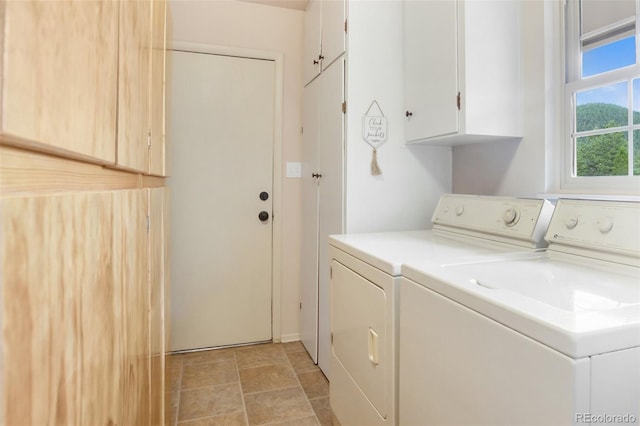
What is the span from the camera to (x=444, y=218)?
173 centimetres

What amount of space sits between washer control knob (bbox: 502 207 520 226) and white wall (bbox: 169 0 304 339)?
5.41 feet

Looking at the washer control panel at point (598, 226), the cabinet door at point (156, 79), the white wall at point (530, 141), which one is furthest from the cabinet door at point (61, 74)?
the white wall at point (530, 141)

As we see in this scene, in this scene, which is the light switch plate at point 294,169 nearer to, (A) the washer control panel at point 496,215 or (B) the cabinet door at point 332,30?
(B) the cabinet door at point 332,30

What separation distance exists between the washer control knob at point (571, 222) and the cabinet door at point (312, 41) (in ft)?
5.72

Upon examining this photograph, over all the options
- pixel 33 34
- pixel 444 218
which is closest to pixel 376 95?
pixel 444 218

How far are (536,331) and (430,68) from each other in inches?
58.7

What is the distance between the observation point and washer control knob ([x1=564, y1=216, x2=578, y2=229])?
113 cm

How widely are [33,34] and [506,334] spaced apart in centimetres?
83

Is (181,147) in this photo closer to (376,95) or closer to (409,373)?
(376,95)

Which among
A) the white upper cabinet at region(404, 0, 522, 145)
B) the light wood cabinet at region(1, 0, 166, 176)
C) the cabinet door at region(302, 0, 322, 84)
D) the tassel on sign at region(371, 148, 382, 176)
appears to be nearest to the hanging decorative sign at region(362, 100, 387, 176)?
the tassel on sign at region(371, 148, 382, 176)

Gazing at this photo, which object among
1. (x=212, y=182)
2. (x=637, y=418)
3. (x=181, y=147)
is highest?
(x=181, y=147)

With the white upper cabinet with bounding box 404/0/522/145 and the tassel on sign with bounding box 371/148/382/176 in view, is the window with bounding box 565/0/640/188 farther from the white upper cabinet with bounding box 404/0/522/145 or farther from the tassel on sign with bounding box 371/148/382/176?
the tassel on sign with bounding box 371/148/382/176

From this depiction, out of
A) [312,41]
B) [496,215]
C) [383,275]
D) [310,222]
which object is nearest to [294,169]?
[310,222]

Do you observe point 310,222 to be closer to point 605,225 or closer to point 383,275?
point 383,275
